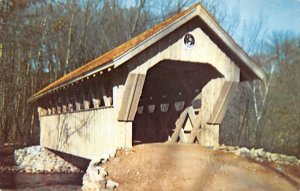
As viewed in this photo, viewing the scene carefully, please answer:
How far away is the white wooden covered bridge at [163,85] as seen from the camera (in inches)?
381

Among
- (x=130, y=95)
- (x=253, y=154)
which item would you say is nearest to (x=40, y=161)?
(x=130, y=95)

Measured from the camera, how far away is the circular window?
34.3 ft

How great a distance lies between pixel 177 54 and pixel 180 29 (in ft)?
2.40

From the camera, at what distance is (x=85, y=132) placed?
12109mm

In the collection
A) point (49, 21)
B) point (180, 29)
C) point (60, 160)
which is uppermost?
point (49, 21)

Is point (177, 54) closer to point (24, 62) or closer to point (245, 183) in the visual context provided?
point (245, 183)

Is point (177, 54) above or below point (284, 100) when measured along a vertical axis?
above

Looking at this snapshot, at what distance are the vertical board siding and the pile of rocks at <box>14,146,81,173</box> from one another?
1873 mm

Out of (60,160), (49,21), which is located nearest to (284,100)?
(60,160)

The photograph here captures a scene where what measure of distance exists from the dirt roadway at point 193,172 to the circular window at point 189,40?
3.10 metres

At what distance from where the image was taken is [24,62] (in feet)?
86.7

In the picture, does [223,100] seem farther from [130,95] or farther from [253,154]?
[130,95]

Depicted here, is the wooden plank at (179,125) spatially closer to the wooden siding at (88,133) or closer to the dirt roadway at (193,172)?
the dirt roadway at (193,172)

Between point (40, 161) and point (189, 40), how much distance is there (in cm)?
1172
